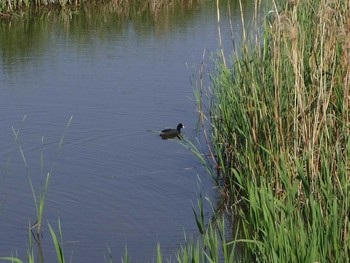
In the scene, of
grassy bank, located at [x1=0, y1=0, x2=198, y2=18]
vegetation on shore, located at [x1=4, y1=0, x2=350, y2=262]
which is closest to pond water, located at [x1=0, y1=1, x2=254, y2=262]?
vegetation on shore, located at [x1=4, y1=0, x2=350, y2=262]

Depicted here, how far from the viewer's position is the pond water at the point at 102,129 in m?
5.37

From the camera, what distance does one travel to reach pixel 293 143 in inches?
196

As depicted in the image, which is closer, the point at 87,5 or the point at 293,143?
the point at 293,143

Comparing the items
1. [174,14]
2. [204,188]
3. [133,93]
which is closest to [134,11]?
[174,14]

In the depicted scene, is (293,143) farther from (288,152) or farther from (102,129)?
(102,129)

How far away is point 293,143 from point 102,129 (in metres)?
2.95

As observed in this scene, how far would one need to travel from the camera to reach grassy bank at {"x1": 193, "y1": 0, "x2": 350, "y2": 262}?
3.65m

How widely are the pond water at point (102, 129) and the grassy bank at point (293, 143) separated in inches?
21.9

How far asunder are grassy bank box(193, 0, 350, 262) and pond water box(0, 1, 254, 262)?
1.83ft

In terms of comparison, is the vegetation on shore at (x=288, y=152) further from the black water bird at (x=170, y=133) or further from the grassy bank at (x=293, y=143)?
the black water bird at (x=170, y=133)

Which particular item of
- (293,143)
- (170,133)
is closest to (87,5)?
(170,133)

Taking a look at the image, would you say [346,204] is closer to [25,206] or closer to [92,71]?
[25,206]

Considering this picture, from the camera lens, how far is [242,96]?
5.46 meters

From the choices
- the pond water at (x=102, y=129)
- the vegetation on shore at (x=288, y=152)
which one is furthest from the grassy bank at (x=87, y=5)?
the vegetation on shore at (x=288, y=152)
